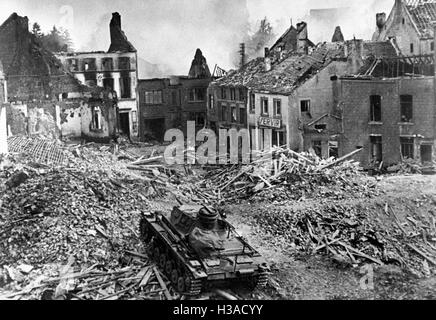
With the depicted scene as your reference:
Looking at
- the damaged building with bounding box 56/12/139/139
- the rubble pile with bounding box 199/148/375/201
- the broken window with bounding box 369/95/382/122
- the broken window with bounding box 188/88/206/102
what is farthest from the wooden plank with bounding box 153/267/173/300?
the broken window with bounding box 369/95/382/122

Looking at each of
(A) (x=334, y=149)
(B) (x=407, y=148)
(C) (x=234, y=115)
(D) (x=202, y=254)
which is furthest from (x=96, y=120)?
(B) (x=407, y=148)

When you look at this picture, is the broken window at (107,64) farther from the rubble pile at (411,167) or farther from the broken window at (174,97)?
the rubble pile at (411,167)

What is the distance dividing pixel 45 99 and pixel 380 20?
38.2 feet

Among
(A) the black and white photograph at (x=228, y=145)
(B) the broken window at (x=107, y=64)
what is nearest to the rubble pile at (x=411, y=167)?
(A) the black and white photograph at (x=228, y=145)

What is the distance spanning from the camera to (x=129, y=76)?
23641 mm

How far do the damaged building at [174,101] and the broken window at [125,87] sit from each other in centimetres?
50

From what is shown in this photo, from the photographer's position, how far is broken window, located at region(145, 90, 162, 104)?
78.0 feet

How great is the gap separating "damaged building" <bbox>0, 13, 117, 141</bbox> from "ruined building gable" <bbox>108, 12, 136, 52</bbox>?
1.82 metres

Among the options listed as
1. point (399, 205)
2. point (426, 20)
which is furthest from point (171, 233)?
point (426, 20)

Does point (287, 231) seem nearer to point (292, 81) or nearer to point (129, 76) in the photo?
point (292, 81)

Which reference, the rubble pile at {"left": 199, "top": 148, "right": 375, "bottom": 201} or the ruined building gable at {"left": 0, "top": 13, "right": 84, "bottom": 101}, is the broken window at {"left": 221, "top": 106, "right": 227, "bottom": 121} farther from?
the ruined building gable at {"left": 0, "top": 13, "right": 84, "bottom": 101}
